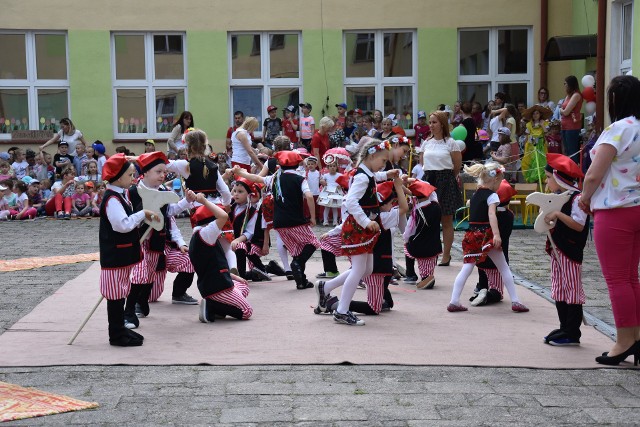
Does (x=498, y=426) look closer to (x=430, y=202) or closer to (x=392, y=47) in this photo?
(x=430, y=202)

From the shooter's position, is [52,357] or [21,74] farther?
[21,74]

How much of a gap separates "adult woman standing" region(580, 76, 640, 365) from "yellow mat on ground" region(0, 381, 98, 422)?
11.5 ft

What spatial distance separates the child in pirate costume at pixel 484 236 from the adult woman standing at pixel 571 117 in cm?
863

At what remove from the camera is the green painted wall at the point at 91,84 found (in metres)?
22.4

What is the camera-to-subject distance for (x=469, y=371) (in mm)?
6871

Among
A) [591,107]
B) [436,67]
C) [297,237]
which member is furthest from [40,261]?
[436,67]

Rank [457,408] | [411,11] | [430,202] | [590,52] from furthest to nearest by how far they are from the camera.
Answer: [411,11]
[590,52]
[430,202]
[457,408]

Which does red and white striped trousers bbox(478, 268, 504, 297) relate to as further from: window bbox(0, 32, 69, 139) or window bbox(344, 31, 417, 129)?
window bbox(0, 32, 69, 139)

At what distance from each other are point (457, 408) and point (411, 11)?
17.6m

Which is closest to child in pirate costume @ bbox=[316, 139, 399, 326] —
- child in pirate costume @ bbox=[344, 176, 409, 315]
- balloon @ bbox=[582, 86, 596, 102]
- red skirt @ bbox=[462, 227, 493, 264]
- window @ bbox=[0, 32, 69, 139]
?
child in pirate costume @ bbox=[344, 176, 409, 315]

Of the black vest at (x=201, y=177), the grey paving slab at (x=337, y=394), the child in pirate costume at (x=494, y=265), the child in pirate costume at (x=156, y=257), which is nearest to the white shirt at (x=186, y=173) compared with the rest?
the black vest at (x=201, y=177)

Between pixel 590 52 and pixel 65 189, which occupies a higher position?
pixel 590 52

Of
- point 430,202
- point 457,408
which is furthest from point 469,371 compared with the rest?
point 430,202

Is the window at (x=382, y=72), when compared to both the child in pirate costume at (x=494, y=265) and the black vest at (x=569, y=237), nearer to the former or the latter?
the child in pirate costume at (x=494, y=265)
